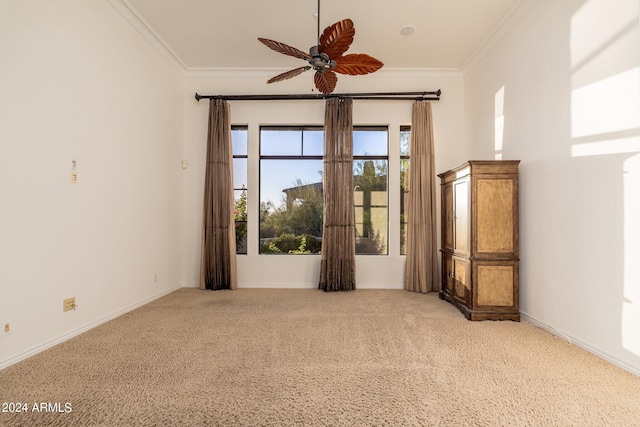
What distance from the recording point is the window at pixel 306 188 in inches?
197

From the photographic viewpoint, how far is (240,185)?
5051mm

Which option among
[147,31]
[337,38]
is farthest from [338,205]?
[147,31]

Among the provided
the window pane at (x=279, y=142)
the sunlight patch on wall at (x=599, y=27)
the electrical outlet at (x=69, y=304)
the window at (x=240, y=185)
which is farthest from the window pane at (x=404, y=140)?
the electrical outlet at (x=69, y=304)

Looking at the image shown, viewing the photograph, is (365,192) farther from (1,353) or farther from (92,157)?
(1,353)

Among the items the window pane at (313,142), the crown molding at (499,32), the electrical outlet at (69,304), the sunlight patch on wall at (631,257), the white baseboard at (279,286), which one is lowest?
the white baseboard at (279,286)

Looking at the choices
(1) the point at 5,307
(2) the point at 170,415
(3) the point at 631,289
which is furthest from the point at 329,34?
(1) the point at 5,307

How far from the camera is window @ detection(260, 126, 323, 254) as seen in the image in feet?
16.6

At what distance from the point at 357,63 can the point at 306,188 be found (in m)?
2.65

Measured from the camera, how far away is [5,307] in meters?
2.22

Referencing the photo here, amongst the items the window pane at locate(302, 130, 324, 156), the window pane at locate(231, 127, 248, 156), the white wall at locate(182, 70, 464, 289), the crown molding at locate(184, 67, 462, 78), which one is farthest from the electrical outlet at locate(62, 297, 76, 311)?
the crown molding at locate(184, 67, 462, 78)

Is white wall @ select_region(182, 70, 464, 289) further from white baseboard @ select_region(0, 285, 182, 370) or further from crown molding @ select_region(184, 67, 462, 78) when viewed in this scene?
white baseboard @ select_region(0, 285, 182, 370)

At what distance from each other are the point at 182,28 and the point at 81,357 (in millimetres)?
3853

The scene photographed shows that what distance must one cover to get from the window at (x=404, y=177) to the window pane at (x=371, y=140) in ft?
0.99

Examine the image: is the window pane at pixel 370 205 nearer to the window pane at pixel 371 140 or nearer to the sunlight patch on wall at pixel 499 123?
the window pane at pixel 371 140
